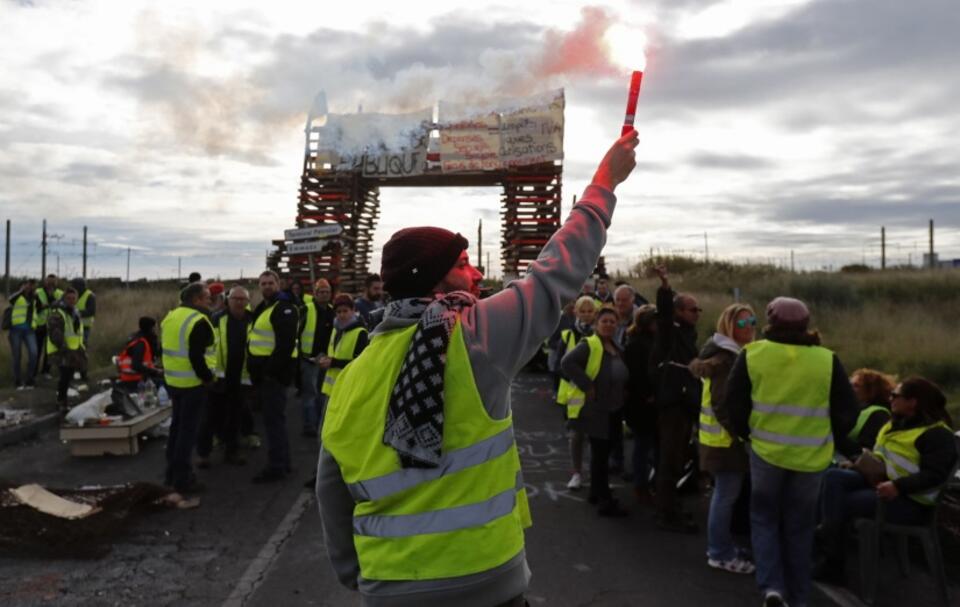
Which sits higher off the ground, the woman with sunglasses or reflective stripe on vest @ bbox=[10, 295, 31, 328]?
reflective stripe on vest @ bbox=[10, 295, 31, 328]

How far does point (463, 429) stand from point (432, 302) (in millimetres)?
367

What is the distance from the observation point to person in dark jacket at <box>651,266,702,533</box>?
6578 mm

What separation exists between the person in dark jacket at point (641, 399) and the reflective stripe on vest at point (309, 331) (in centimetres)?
432

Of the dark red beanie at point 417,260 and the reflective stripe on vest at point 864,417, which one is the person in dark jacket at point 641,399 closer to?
the reflective stripe on vest at point 864,417

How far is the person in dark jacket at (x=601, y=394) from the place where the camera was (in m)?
7.09

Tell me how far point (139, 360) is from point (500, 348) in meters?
9.51

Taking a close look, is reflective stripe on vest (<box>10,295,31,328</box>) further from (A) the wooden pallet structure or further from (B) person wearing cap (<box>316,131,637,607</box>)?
(B) person wearing cap (<box>316,131,637,607</box>)

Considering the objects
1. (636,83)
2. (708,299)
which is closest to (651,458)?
(636,83)

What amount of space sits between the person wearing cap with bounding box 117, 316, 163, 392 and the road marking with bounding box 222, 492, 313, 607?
157 inches

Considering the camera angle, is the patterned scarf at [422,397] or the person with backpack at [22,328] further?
the person with backpack at [22,328]

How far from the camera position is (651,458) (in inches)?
318

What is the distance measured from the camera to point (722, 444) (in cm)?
564

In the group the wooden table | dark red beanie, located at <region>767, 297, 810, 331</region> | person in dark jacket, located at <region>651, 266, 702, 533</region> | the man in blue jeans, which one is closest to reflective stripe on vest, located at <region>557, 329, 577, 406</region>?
person in dark jacket, located at <region>651, 266, 702, 533</region>

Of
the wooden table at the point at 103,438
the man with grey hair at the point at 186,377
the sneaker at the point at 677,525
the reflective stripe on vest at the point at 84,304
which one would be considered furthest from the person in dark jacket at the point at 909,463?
the reflective stripe on vest at the point at 84,304
